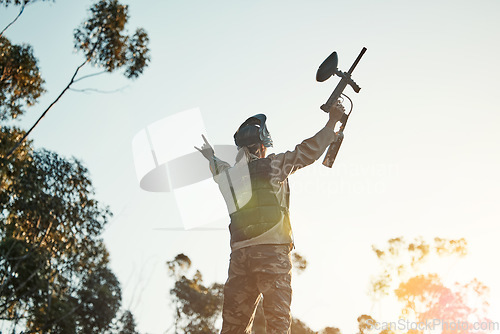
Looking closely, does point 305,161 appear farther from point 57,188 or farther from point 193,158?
point 57,188

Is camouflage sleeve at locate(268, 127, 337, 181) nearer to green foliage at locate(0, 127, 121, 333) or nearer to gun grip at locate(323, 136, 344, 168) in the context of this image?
gun grip at locate(323, 136, 344, 168)

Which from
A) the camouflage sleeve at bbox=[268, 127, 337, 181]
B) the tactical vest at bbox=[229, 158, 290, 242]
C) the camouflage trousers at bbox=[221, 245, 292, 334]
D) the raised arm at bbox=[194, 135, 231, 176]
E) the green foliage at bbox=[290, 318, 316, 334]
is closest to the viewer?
the camouflage trousers at bbox=[221, 245, 292, 334]

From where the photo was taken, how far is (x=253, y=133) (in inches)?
170

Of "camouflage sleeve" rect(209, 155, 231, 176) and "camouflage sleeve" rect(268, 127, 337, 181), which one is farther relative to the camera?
"camouflage sleeve" rect(209, 155, 231, 176)

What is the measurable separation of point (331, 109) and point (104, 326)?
24325 mm

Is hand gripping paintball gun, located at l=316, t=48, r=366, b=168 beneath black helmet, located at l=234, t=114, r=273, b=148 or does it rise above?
above

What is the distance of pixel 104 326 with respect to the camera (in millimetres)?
25469

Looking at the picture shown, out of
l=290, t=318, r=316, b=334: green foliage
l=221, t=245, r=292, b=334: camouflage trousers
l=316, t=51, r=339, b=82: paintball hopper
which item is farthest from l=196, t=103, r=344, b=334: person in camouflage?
l=290, t=318, r=316, b=334: green foliage

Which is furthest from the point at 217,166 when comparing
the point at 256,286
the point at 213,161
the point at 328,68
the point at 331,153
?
the point at 328,68

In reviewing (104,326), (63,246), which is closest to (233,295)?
(63,246)

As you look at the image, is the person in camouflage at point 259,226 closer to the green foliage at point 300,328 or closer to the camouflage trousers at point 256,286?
the camouflage trousers at point 256,286

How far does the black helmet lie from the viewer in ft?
14.2

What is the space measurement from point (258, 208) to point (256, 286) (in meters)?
0.61

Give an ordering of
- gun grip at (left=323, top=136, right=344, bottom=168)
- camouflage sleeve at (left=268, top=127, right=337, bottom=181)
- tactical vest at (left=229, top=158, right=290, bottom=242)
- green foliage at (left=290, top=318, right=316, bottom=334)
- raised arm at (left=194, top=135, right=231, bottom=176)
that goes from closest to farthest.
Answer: tactical vest at (left=229, top=158, right=290, bottom=242)
camouflage sleeve at (left=268, top=127, right=337, bottom=181)
gun grip at (left=323, top=136, right=344, bottom=168)
raised arm at (left=194, top=135, right=231, bottom=176)
green foliage at (left=290, top=318, right=316, bottom=334)
